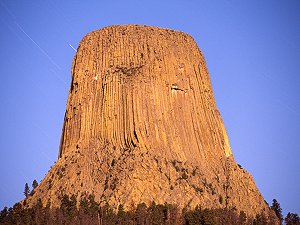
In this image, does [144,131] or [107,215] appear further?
[144,131]

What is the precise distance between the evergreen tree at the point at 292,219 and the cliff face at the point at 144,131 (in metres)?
7.93

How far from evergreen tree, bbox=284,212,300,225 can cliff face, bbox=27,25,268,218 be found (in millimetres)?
7931

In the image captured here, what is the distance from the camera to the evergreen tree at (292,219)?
3826 inches

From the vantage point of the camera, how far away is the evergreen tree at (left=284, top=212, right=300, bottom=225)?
3826 inches

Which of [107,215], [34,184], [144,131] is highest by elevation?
[144,131]

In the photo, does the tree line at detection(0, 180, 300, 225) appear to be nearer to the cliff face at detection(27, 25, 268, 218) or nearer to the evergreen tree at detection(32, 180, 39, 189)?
the cliff face at detection(27, 25, 268, 218)

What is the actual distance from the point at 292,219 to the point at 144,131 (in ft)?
90.0

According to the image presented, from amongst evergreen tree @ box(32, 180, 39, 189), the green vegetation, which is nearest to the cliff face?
the green vegetation

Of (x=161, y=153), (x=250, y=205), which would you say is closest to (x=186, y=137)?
(x=161, y=153)

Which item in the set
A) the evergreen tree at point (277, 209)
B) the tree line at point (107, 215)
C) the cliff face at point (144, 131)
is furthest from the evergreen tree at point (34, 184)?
the evergreen tree at point (277, 209)

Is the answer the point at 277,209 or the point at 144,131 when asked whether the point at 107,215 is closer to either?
the point at 144,131

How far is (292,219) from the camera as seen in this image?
98000 millimetres

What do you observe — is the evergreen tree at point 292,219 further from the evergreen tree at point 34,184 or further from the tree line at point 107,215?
the evergreen tree at point 34,184

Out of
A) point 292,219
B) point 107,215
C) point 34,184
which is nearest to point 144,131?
point 107,215
